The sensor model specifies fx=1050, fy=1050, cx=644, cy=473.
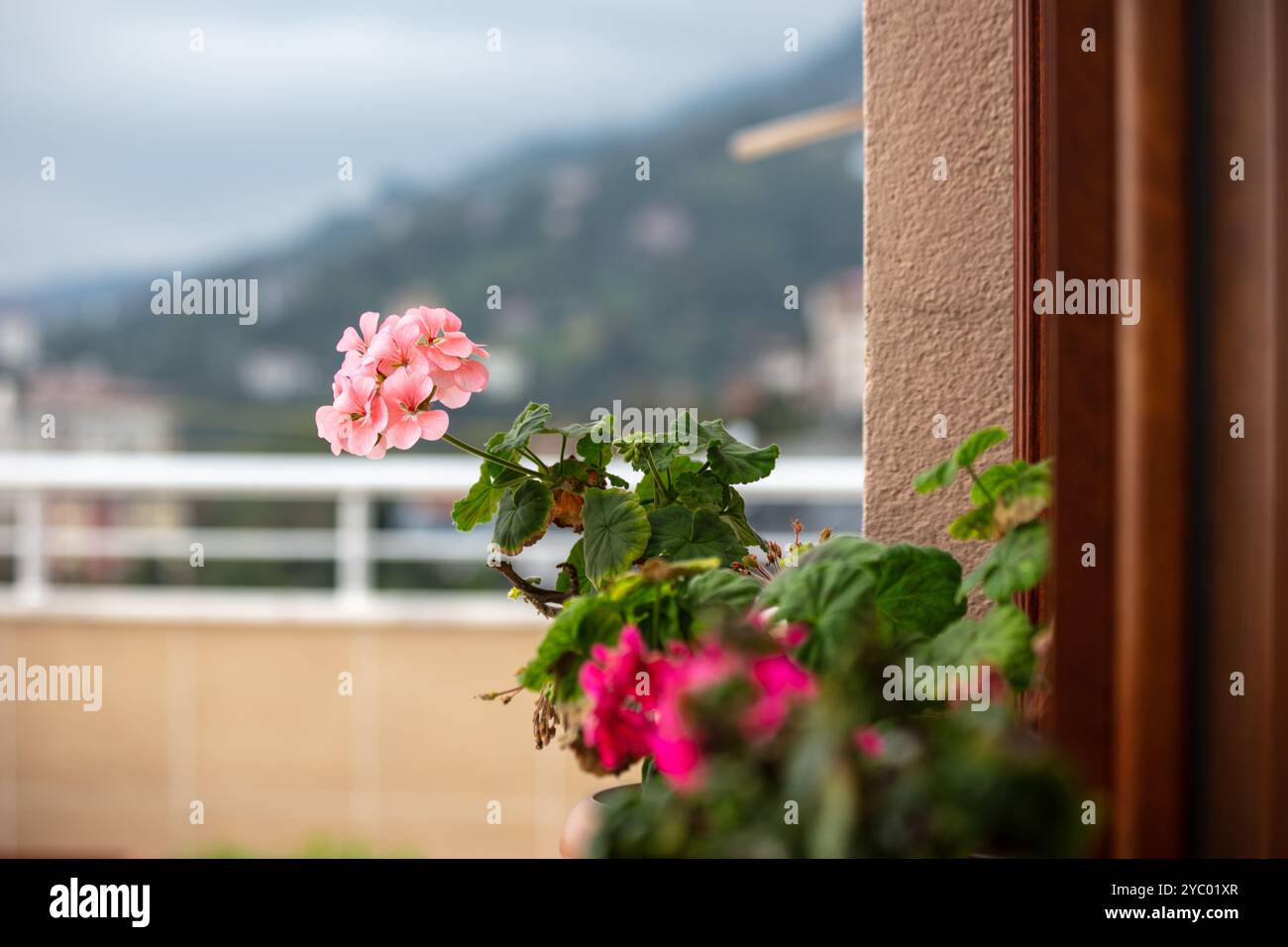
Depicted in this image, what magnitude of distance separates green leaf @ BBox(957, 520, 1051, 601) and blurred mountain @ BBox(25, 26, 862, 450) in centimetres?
687

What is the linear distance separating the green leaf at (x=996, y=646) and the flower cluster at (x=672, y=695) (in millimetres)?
109

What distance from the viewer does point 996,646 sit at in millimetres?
608

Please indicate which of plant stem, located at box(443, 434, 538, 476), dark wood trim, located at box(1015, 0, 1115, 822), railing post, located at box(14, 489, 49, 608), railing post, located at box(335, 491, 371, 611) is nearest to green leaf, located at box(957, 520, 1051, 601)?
dark wood trim, located at box(1015, 0, 1115, 822)

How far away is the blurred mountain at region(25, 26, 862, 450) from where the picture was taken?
25.3 ft

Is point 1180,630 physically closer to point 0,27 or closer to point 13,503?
point 13,503

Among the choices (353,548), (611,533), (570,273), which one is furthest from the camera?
(570,273)

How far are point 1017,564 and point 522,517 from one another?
0.44 m

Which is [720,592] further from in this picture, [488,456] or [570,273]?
[570,273]

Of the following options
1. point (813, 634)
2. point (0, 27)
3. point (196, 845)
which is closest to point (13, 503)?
point (196, 845)

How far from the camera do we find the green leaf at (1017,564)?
0.64m
